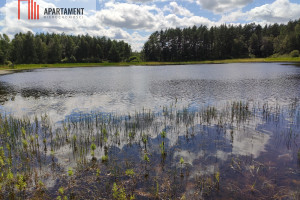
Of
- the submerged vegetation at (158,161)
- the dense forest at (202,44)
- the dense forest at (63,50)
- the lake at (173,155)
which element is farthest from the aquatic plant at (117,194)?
the dense forest at (63,50)

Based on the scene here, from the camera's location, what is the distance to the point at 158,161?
1116 cm

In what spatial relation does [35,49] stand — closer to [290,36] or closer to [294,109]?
[294,109]

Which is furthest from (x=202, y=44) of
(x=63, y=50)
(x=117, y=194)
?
(x=117, y=194)

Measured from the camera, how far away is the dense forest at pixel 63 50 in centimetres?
14938

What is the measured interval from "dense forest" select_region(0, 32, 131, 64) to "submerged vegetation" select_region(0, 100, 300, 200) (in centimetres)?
15836

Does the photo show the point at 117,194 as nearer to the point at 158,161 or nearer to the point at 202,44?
the point at 158,161

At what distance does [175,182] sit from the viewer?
30.1ft

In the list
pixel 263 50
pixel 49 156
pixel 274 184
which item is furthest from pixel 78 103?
pixel 263 50

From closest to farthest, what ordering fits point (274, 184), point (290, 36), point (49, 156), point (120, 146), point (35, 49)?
point (274, 184), point (49, 156), point (120, 146), point (290, 36), point (35, 49)

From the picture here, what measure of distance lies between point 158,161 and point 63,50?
597 feet

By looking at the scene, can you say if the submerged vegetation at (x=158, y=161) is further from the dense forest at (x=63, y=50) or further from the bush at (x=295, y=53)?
the dense forest at (x=63, y=50)

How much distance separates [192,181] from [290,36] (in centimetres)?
16517

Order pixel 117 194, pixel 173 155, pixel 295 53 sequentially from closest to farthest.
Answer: pixel 117 194
pixel 173 155
pixel 295 53

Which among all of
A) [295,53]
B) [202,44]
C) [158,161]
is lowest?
[158,161]
